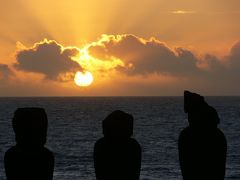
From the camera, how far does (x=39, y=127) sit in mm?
12102

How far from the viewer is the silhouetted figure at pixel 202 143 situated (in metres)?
12.2

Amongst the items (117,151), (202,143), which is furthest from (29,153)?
(202,143)

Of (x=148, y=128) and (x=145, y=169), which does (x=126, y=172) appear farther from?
(x=148, y=128)

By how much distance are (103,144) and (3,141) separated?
270 ft

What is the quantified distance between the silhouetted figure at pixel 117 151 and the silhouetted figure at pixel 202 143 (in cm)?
94

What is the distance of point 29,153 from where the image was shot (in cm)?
1217

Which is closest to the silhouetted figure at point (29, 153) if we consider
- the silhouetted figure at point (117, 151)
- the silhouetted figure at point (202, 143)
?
the silhouetted figure at point (117, 151)

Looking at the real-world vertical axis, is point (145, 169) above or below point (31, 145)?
below

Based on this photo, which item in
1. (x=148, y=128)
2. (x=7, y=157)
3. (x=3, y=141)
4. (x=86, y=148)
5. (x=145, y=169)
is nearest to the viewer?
(x=7, y=157)

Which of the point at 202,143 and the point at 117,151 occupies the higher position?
the point at 202,143


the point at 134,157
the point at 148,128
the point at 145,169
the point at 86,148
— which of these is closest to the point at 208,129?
the point at 134,157

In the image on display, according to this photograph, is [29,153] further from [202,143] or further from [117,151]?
[202,143]

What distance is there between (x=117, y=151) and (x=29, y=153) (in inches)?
65.4

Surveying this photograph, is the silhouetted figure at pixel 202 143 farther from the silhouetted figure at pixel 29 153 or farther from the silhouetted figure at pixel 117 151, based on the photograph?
the silhouetted figure at pixel 29 153
